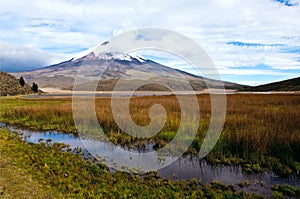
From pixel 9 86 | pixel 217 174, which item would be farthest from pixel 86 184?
pixel 9 86

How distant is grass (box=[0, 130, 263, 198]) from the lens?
21.1ft

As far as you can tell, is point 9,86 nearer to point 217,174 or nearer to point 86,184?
point 86,184

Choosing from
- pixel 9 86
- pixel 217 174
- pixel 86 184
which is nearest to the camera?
pixel 86 184

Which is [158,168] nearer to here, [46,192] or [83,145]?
[46,192]

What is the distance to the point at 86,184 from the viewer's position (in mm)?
7035

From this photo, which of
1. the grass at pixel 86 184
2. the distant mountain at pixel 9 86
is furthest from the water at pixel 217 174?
the distant mountain at pixel 9 86

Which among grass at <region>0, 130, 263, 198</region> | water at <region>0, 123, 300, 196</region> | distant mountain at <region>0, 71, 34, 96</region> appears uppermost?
distant mountain at <region>0, 71, 34, 96</region>

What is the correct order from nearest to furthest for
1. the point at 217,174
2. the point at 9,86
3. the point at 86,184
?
the point at 86,184, the point at 217,174, the point at 9,86

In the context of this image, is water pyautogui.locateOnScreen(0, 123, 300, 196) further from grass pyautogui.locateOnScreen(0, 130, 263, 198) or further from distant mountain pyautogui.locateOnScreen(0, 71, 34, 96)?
distant mountain pyautogui.locateOnScreen(0, 71, 34, 96)

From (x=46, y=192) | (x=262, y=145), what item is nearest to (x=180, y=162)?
(x=262, y=145)

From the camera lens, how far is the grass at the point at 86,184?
6.44 m

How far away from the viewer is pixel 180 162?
9391 millimetres

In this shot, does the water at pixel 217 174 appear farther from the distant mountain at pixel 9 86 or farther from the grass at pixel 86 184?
the distant mountain at pixel 9 86

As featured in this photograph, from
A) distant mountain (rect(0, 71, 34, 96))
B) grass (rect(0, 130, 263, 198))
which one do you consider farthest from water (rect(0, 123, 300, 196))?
distant mountain (rect(0, 71, 34, 96))
